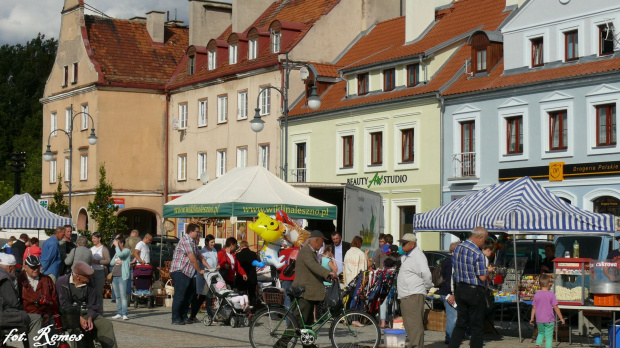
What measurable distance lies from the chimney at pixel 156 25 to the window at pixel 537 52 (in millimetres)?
30644

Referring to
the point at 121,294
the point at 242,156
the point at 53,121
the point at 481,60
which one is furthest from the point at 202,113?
the point at 121,294

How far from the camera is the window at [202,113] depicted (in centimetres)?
5728


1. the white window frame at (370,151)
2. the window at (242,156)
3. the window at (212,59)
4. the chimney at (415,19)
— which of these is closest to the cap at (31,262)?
the white window frame at (370,151)

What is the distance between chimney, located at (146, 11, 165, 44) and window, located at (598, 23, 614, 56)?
111 ft

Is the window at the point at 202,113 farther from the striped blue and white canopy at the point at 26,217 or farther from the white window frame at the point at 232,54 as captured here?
the striped blue and white canopy at the point at 26,217

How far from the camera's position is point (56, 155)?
64.4 metres

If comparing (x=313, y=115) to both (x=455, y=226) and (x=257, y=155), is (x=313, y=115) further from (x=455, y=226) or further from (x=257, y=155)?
(x=455, y=226)

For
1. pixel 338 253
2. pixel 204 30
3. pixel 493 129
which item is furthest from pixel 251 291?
pixel 204 30

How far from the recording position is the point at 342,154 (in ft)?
153

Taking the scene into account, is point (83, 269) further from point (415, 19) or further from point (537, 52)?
point (415, 19)

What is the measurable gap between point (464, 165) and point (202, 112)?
21.3 m

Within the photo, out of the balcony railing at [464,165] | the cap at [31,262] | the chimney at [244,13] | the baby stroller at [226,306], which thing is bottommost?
the baby stroller at [226,306]

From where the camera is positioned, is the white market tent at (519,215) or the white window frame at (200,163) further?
the white window frame at (200,163)

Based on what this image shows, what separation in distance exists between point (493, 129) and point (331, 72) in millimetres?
12571
